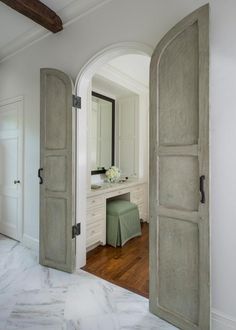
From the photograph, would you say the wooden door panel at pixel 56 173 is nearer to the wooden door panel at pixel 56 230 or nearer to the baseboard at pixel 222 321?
the wooden door panel at pixel 56 230

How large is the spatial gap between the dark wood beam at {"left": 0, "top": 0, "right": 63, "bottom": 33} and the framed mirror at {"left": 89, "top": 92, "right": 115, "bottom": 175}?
1.38 m

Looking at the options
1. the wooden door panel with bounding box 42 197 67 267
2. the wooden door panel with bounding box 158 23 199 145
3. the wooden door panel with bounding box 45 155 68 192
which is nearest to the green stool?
the wooden door panel with bounding box 42 197 67 267

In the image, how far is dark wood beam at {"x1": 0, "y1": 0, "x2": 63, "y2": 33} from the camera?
2.02m

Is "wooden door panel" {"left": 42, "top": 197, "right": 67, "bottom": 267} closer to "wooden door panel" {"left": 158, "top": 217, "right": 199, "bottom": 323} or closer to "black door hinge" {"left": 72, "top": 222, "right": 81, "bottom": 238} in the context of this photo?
"black door hinge" {"left": 72, "top": 222, "right": 81, "bottom": 238}

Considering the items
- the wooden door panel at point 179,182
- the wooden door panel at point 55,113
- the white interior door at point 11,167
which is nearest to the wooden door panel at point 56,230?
the wooden door panel at point 55,113

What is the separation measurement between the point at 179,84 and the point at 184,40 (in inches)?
11.7

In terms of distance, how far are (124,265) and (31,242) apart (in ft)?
4.26

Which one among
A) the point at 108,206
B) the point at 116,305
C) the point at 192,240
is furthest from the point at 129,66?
the point at 116,305

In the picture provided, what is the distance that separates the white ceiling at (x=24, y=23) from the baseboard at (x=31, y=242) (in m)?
2.62

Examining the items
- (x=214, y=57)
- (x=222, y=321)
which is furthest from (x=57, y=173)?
(x=222, y=321)

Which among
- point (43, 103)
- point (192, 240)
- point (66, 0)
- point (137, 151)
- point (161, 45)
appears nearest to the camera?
point (192, 240)

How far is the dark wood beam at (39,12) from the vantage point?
2020mm

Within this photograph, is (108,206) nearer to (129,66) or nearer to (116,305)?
(116,305)

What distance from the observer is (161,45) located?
5.16 ft
